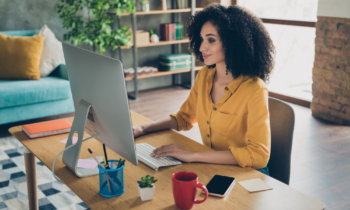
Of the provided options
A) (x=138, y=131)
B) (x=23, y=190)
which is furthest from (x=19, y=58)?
(x=138, y=131)

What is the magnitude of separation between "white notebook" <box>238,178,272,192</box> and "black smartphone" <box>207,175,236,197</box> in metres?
0.04

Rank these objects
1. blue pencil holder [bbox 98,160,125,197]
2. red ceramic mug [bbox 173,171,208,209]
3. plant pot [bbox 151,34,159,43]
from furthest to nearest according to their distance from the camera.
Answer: plant pot [bbox 151,34,159,43] → blue pencil holder [bbox 98,160,125,197] → red ceramic mug [bbox 173,171,208,209]

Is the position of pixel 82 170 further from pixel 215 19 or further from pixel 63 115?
pixel 63 115

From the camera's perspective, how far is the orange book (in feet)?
5.19

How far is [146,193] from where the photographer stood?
107cm

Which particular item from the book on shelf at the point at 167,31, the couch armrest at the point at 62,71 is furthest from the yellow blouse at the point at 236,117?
the book on shelf at the point at 167,31

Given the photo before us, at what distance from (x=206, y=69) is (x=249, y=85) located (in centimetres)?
33

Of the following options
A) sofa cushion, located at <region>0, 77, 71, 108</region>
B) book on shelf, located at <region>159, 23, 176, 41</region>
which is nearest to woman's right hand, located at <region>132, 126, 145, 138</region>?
sofa cushion, located at <region>0, 77, 71, 108</region>

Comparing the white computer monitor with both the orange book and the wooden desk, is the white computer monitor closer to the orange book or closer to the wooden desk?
the wooden desk

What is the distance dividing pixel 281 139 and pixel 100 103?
771 mm

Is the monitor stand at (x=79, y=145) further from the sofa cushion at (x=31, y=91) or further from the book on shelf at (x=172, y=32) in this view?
the book on shelf at (x=172, y=32)

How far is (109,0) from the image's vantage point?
4.26 meters

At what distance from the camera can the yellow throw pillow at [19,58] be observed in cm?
354

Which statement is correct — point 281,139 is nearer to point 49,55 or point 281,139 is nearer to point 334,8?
point 334,8
